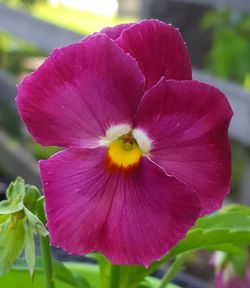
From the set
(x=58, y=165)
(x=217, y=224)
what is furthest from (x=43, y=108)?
(x=217, y=224)

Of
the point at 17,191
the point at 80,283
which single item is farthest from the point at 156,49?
the point at 80,283

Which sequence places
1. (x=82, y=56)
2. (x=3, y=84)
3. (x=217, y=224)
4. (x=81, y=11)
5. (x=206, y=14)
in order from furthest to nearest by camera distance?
(x=81, y=11) → (x=3, y=84) → (x=206, y=14) → (x=217, y=224) → (x=82, y=56)

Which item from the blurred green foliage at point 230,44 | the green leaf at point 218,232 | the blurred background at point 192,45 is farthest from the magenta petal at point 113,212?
the blurred green foliage at point 230,44

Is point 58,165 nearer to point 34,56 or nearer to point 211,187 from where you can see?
point 211,187

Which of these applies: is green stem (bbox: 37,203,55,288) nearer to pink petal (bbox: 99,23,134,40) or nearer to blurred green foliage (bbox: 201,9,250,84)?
pink petal (bbox: 99,23,134,40)

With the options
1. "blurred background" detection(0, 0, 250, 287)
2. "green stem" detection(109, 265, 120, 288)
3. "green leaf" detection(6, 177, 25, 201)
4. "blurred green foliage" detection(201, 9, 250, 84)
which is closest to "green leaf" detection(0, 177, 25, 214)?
"green leaf" detection(6, 177, 25, 201)
